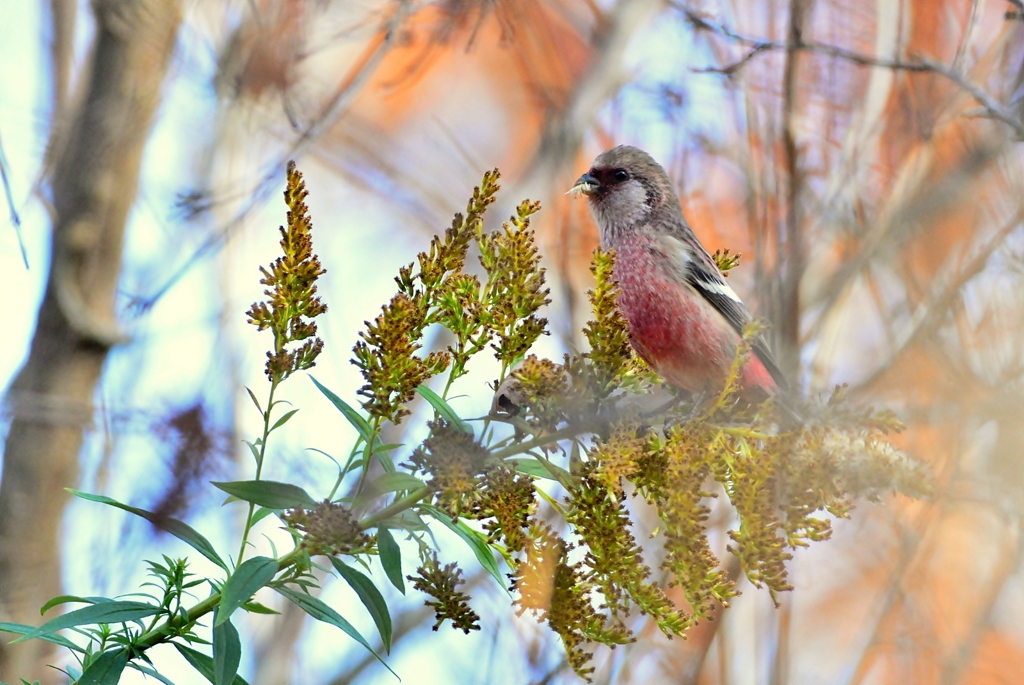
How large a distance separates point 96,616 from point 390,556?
0.29 metres

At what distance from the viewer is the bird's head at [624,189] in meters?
2.82

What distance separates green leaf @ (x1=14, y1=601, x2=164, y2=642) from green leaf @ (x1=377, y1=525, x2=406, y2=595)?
10.5 inches

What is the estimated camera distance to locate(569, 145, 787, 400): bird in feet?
6.77

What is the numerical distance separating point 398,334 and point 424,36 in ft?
13.4

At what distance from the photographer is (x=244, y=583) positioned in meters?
0.87

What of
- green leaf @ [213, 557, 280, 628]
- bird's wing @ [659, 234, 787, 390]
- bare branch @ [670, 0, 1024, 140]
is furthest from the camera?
bird's wing @ [659, 234, 787, 390]

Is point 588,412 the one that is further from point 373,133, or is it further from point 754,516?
point 373,133

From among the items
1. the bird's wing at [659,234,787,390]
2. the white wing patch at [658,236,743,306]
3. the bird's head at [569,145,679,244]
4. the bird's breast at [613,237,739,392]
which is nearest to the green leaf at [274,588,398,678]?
the bird's breast at [613,237,739,392]

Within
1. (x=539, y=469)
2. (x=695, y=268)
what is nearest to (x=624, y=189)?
(x=695, y=268)

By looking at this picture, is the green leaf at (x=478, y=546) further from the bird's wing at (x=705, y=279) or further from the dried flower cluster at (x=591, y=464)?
the bird's wing at (x=705, y=279)

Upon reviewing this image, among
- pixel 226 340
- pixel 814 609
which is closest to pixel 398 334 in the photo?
pixel 226 340

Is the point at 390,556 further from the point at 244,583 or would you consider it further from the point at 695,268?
the point at 695,268

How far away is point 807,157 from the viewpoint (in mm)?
4227

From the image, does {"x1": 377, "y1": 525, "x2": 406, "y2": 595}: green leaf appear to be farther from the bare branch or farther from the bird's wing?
the bare branch
